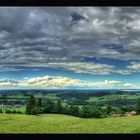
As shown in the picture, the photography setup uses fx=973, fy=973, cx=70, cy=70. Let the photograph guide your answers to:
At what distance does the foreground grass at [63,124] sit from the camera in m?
6.66

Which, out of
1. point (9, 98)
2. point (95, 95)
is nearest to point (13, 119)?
point (9, 98)

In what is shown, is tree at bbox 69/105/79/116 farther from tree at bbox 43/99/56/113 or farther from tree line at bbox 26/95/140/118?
tree at bbox 43/99/56/113

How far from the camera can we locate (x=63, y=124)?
6.67 m

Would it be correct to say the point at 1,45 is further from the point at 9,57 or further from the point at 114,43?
the point at 114,43

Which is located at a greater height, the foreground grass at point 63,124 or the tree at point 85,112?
the tree at point 85,112

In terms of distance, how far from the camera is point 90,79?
6.71 meters

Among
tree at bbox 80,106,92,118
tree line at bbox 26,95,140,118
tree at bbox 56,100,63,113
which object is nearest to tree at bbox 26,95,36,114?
tree line at bbox 26,95,140,118

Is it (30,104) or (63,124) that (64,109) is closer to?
(63,124)

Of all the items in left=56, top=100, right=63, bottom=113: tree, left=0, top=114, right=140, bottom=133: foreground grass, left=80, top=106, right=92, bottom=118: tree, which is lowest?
left=0, top=114, right=140, bottom=133: foreground grass

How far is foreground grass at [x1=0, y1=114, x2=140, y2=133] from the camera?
666cm

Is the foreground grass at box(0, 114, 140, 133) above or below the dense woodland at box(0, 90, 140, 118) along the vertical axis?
below
